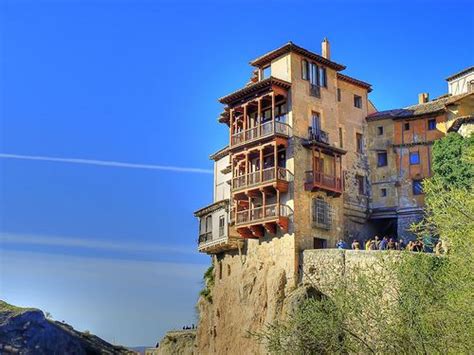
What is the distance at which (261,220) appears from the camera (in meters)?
45.3

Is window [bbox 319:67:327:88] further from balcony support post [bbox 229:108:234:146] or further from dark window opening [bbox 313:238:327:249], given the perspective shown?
dark window opening [bbox 313:238:327:249]

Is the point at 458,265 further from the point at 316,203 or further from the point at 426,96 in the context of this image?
the point at 426,96

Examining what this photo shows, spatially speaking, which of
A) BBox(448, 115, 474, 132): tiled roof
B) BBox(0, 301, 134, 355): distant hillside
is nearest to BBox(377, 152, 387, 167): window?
BBox(448, 115, 474, 132): tiled roof

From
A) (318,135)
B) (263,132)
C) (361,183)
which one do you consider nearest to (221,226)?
(263,132)

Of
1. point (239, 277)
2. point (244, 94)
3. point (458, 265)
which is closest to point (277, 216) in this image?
A: point (239, 277)

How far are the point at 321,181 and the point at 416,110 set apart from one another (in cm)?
1205

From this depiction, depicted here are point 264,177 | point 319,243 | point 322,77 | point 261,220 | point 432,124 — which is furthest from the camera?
point 432,124

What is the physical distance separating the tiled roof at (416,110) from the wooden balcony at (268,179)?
1183 cm

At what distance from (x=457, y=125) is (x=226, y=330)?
22.2m

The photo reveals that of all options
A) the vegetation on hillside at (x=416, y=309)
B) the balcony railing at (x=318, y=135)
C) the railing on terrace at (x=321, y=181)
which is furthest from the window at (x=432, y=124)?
the vegetation on hillside at (x=416, y=309)

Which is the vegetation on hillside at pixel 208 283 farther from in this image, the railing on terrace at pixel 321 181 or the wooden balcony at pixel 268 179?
the railing on terrace at pixel 321 181

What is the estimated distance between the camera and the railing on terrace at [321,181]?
4538cm

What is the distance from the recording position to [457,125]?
159 feet

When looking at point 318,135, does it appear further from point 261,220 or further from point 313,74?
point 261,220
